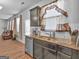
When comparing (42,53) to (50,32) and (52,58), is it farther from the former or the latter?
(50,32)

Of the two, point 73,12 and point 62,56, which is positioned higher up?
point 73,12

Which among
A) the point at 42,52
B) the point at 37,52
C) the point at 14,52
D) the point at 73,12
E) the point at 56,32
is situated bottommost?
the point at 14,52

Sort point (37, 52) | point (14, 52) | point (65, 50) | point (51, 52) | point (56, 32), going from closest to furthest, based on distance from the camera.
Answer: point (65, 50) → point (51, 52) → point (56, 32) → point (37, 52) → point (14, 52)

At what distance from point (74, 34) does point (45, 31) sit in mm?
1842

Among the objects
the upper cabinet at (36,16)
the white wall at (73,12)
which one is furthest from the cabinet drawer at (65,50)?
the upper cabinet at (36,16)

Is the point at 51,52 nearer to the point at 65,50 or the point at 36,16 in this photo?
the point at 65,50

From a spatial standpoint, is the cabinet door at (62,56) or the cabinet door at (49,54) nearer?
the cabinet door at (62,56)

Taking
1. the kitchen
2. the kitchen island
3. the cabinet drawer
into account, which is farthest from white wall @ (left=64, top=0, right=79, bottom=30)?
the cabinet drawer

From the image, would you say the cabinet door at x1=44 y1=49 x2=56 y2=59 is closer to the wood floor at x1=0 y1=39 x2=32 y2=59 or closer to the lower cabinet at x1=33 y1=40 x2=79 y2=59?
the lower cabinet at x1=33 y1=40 x2=79 y2=59

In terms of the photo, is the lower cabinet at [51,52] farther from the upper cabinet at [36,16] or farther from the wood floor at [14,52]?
the upper cabinet at [36,16]

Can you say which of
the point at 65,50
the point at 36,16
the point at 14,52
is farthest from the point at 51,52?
the point at 14,52

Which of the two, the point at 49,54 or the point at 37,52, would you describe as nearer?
the point at 49,54

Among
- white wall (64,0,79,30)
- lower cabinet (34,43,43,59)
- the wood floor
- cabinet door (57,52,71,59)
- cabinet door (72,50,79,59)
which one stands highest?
white wall (64,0,79,30)

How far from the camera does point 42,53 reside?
3789 millimetres
